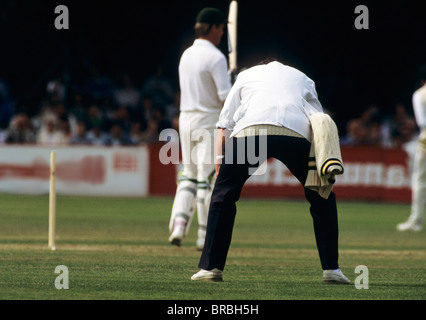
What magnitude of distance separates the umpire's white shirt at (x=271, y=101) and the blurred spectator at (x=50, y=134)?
14.3m

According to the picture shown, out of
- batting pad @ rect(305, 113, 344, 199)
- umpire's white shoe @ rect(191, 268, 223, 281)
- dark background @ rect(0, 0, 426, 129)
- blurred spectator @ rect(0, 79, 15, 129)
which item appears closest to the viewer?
batting pad @ rect(305, 113, 344, 199)

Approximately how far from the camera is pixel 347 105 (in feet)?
84.9

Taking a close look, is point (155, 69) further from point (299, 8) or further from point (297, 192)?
point (297, 192)

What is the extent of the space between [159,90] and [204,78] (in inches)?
498

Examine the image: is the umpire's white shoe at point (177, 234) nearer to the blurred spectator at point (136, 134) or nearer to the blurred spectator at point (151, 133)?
the blurred spectator at point (151, 133)

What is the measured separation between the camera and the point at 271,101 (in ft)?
27.0

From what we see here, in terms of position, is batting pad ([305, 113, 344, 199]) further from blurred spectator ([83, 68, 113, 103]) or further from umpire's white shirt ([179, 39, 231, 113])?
blurred spectator ([83, 68, 113, 103])

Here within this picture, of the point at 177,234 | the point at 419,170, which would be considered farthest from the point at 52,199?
the point at 419,170

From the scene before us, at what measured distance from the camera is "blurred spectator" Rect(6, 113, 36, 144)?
22625 mm

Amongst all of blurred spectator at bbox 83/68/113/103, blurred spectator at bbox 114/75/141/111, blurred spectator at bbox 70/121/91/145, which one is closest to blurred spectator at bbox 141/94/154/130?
blurred spectator at bbox 114/75/141/111

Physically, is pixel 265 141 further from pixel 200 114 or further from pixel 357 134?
pixel 357 134

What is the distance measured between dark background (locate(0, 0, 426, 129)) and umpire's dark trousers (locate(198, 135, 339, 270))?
53.8 feet

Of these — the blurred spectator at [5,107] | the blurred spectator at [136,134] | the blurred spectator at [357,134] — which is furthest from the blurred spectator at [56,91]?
the blurred spectator at [357,134]
